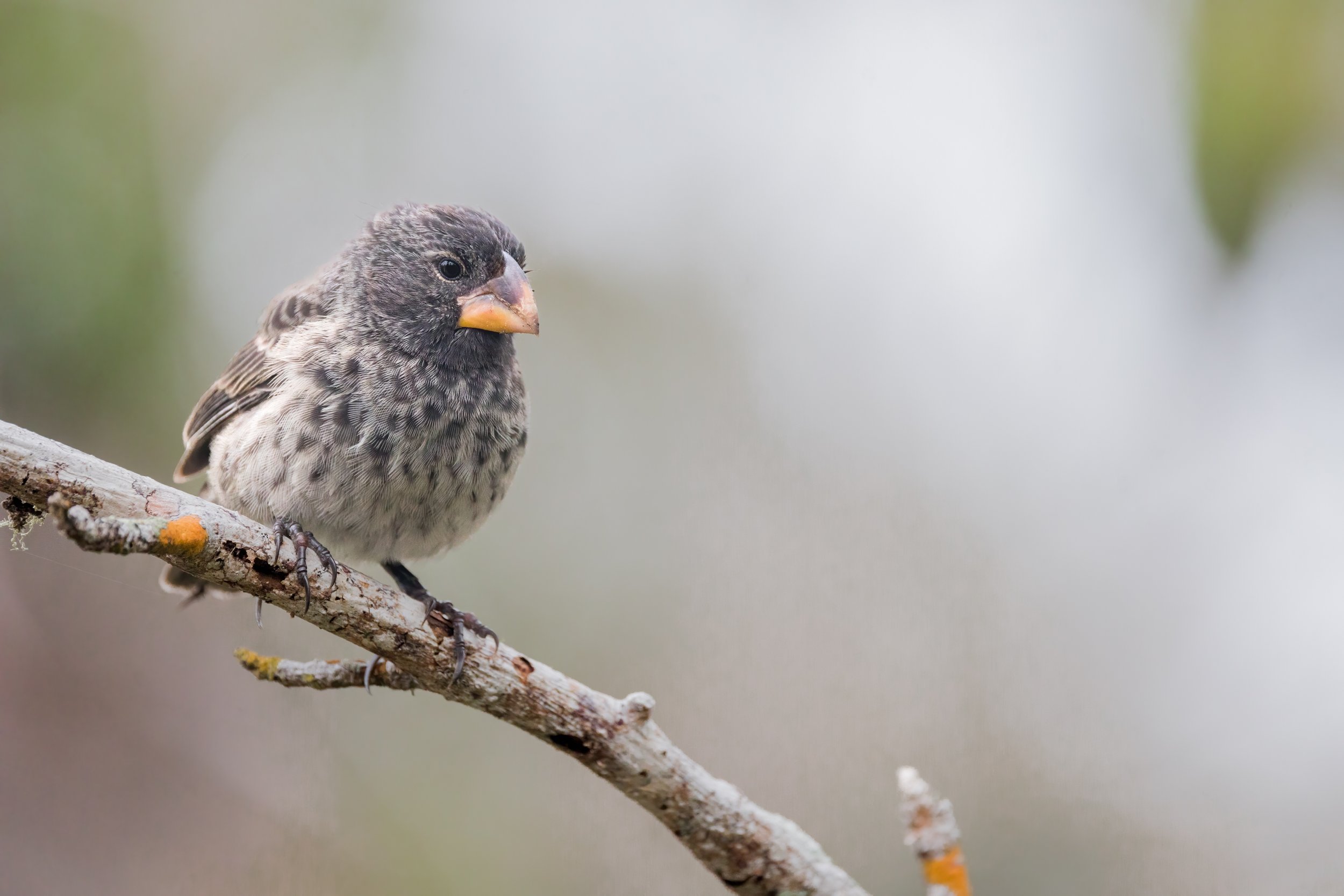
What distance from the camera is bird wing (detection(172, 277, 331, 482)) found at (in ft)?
10.1

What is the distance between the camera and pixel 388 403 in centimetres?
283

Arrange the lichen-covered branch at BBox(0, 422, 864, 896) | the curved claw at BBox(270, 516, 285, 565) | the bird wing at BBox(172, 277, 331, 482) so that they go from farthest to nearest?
the bird wing at BBox(172, 277, 331, 482), the curved claw at BBox(270, 516, 285, 565), the lichen-covered branch at BBox(0, 422, 864, 896)

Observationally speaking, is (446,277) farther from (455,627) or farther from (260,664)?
(260,664)

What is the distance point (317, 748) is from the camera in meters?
3.47

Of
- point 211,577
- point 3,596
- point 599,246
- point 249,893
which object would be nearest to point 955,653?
point 599,246

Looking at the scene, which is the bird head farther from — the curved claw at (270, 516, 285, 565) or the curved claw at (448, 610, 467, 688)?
the curved claw at (448, 610, 467, 688)

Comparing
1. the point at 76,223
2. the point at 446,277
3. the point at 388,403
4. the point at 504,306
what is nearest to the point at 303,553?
the point at 388,403

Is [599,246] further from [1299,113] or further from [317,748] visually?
[1299,113]

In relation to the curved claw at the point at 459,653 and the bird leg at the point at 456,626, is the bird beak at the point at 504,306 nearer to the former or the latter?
the bird leg at the point at 456,626

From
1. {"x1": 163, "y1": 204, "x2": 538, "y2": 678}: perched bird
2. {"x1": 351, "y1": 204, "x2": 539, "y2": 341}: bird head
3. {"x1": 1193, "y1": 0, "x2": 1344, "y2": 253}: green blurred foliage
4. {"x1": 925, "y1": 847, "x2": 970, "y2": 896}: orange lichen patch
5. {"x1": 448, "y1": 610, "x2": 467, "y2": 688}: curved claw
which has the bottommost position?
{"x1": 925, "y1": 847, "x2": 970, "y2": 896}: orange lichen patch

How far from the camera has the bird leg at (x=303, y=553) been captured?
86.7 inches

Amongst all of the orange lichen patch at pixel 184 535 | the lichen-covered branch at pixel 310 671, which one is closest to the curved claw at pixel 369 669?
the lichen-covered branch at pixel 310 671

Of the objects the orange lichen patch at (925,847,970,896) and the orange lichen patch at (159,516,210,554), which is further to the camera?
the orange lichen patch at (925,847,970,896)

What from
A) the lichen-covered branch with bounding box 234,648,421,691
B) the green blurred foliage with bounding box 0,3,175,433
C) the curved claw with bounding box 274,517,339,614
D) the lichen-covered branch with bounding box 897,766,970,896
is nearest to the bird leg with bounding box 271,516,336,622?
the curved claw with bounding box 274,517,339,614
